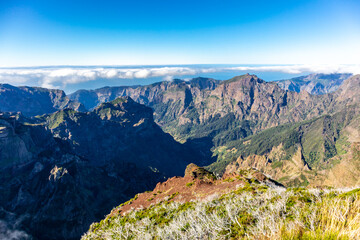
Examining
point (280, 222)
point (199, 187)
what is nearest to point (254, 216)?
point (280, 222)

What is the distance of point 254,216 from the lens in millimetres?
19062

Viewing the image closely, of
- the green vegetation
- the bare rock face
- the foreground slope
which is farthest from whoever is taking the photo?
the bare rock face

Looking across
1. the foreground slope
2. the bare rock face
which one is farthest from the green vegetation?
the bare rock face

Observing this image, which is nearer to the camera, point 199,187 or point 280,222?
point 280,222

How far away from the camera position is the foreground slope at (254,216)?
28.2ft

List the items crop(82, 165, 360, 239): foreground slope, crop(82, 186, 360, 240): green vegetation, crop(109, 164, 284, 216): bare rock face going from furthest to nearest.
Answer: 1. crop(109, 164, 284, 216): bare rock face
2. crop(82, 165, 360, 239): foreground slope
3. crop(82, 186, 360, 240): green vegetation

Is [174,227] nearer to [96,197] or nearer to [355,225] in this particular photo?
[355,225]

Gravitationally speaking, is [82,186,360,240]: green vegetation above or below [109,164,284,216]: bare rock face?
above

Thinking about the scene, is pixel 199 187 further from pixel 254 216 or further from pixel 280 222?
pixel 280 222

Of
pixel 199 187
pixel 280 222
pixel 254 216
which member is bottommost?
pixel 199 187

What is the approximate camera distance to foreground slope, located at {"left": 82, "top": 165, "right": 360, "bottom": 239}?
28.2 ft

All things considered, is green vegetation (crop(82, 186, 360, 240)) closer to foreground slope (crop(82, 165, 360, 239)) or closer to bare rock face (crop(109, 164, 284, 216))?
foreground slope (crop(82, 165, 360, 239))

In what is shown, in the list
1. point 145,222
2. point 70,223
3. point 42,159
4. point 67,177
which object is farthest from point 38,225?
point 145,222

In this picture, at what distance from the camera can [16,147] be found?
18125cm
